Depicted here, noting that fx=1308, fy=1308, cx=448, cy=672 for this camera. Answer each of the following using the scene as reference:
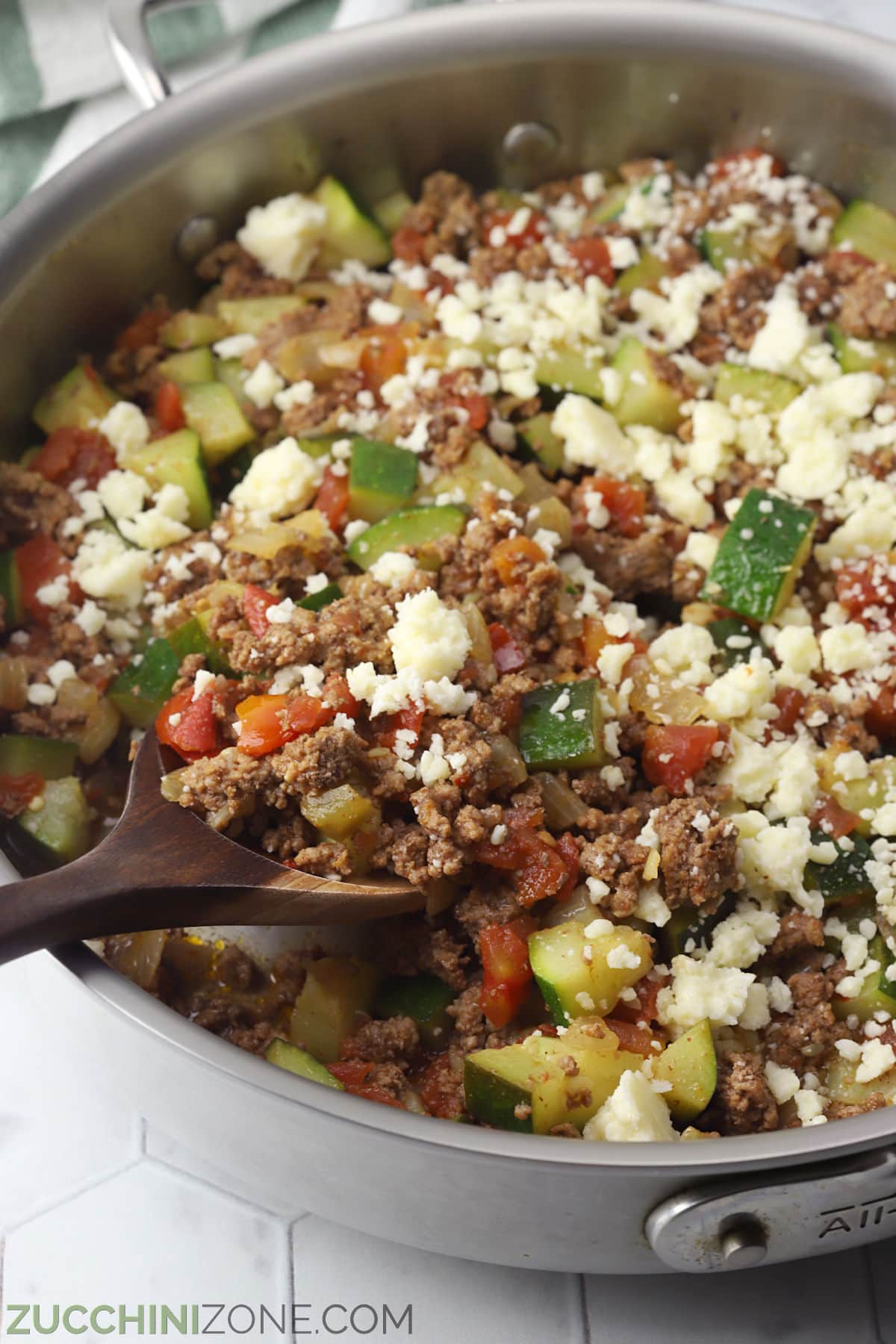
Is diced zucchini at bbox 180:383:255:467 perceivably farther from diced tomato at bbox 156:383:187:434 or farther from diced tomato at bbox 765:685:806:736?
diced tomato at bbox 765:685:806:736

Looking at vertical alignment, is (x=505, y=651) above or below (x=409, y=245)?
below

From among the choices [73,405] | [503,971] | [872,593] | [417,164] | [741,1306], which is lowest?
[741,1306]

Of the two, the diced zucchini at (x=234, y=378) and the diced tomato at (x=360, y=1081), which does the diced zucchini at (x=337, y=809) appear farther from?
the diced zucchini at (x=234, y=378)

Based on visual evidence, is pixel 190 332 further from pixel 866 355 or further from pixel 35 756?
pixel 866 355

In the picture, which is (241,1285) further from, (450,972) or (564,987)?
(564,987)

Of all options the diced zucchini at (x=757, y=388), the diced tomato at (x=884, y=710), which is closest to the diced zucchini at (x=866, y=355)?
the diced zucchini at (x=757, y=388)

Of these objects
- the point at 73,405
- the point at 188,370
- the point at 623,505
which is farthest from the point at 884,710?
the point at 73,405

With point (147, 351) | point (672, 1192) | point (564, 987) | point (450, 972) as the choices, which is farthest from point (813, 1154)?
point (147, 351)
